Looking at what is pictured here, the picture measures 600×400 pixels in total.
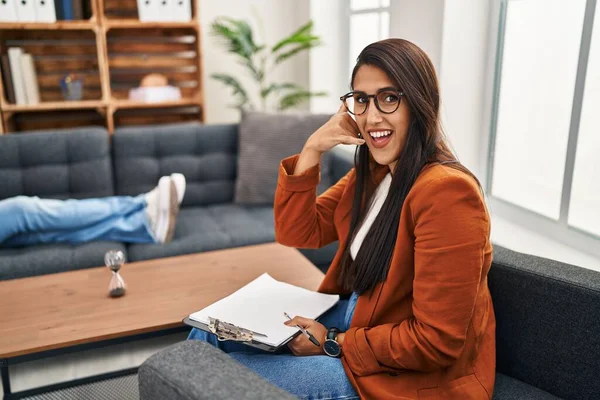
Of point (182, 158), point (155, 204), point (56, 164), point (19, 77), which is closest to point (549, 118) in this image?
point (155, 204)

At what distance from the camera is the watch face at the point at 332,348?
3.89 ft

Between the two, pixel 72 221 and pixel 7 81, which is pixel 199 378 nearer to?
pixel 72 221

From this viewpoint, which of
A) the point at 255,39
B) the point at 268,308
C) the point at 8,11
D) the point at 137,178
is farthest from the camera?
the point at 255,39

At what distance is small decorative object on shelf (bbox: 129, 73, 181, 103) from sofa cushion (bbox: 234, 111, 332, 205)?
87 centimetres

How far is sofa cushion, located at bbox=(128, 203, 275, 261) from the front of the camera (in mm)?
2334

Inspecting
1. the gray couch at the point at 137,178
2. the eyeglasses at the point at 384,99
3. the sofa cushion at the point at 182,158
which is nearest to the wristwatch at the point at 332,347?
the eyeglasses at the point at 384,99

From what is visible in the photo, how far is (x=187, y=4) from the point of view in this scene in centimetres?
330

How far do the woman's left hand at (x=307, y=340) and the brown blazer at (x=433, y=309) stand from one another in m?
0.08

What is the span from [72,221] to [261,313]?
132cm

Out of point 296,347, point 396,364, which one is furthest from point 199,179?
point 396,364

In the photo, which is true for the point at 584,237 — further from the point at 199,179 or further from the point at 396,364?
the point at 199,179

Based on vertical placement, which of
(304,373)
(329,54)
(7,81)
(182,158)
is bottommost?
(304,373)

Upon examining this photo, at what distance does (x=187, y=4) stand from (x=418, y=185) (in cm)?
266

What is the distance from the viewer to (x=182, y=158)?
2.83 meters
